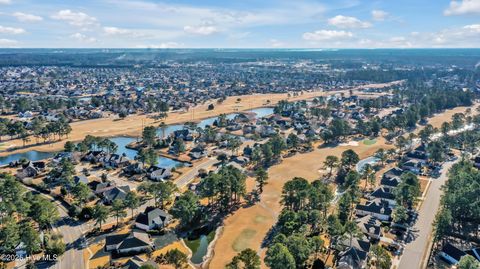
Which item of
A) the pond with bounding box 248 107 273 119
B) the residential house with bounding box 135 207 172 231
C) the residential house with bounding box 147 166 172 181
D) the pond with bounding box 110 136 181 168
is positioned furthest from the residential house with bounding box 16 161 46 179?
the pond with bounding box 248 107 273 119

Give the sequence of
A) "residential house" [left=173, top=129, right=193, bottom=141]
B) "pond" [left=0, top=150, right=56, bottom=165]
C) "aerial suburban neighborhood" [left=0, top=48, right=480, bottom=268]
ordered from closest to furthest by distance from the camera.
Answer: "aerial suburban neighborhood" [left=0, top=48, right=480, bottom=268] → "pond" [left=0, top=150, right=56, bottom=165] → "residential house" [left=173, top=129, right=193, bottom=141]

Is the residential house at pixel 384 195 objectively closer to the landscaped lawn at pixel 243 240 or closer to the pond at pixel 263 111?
the landscaped lawn at pixel 243 240

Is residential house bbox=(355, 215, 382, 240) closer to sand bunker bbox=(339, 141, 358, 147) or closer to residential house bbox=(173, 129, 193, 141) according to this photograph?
sand bunker bbox=(339, 141, 358, 147)

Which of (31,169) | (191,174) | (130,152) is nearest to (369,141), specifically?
(191,174)

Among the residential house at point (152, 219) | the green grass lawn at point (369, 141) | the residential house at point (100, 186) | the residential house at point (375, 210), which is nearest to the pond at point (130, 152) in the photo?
the residential house at point (100, 186)

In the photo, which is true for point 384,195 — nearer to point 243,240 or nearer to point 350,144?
point 243,240
